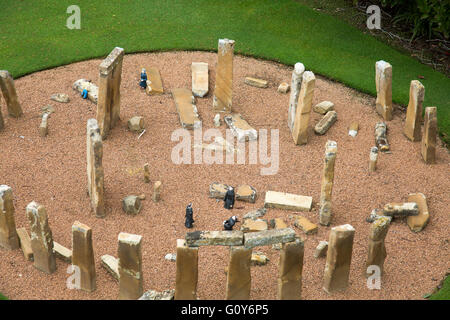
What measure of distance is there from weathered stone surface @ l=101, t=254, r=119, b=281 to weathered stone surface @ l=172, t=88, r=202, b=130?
193 inches

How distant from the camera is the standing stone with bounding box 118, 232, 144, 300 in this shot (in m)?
11.7

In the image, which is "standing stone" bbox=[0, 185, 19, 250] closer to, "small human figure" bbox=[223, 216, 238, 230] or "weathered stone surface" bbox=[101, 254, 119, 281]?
"weathered stone surface" bbox=[101, 254, 119, 281]

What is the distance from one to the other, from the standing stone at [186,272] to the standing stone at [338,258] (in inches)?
95.5

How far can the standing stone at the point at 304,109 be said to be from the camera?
51.9 ft

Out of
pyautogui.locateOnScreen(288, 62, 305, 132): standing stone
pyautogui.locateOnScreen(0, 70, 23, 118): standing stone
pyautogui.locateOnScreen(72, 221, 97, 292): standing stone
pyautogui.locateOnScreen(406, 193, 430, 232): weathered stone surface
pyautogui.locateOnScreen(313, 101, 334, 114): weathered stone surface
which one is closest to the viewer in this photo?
pyautogui.locateOnScreen(72, 221, 97, 292): standing stone

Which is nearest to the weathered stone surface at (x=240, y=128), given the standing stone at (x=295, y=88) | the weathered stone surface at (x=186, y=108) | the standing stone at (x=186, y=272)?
the weathered stone surface at (x=186, y=108)

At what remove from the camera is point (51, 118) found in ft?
56.5

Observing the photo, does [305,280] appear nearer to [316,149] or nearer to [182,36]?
[316,149]

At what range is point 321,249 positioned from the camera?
43.6 feet

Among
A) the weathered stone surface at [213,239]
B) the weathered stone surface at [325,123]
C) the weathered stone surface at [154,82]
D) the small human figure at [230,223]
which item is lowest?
the small human figure at [230,223]

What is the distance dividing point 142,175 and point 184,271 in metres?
4.10

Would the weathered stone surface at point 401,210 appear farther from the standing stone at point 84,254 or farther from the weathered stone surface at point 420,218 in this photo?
the standing stone at point 84,254

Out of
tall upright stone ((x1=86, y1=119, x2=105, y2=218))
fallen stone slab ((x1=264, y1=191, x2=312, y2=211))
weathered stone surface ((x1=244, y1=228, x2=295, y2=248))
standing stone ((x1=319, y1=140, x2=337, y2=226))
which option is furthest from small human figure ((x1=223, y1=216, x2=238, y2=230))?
tall upright stone ((x1=86, y1=119, x2=105, y2=218))

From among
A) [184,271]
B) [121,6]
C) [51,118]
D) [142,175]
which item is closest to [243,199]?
[142,175]
